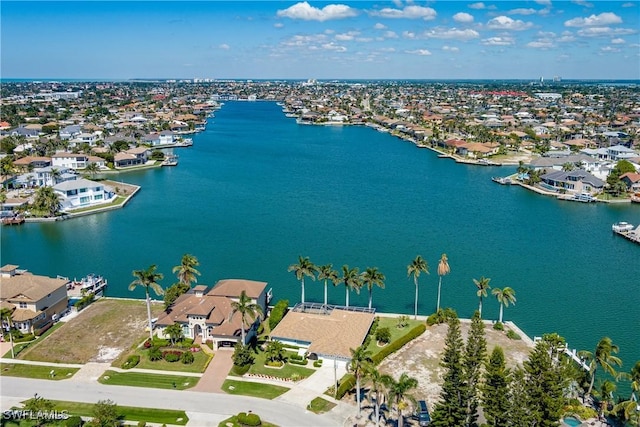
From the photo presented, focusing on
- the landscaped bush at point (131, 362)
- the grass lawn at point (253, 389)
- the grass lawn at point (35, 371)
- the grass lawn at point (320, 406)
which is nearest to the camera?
the grass lawn at point (320, 406)

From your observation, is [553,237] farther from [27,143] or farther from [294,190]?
[27,143]

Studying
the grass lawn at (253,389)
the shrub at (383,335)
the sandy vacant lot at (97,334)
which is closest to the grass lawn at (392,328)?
the shrub at (383,335)

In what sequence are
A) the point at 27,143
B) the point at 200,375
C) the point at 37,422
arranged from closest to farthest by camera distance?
the point at 37,422, the point at 200,375, the point at 27,143

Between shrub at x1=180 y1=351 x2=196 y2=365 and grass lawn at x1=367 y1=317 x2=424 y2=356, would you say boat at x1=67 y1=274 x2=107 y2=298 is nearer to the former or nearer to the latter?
shrub at x1=180 y1=351 x2=196 y2=365

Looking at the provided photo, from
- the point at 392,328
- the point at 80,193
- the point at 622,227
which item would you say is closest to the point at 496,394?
the point at 392,328

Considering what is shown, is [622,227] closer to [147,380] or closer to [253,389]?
[253,389]

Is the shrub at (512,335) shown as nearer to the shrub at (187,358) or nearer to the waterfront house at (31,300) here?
the shrub at (187,358)

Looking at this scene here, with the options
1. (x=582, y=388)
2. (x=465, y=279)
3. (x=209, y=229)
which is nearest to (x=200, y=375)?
(x=582, y=388)
